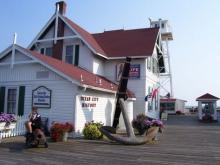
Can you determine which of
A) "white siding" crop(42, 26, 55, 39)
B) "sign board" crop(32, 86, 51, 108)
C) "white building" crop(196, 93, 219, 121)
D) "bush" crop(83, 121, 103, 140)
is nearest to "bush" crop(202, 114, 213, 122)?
"white building" crop(196, 93, 219, 121)

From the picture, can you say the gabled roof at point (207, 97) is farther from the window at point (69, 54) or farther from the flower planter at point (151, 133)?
the flower planter at point (151, 133)

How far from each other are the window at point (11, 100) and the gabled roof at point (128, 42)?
9.73 metres

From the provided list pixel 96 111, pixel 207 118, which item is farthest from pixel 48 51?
pixel 207 118

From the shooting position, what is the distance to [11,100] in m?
18.5

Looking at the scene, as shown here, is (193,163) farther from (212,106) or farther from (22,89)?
(212,106)

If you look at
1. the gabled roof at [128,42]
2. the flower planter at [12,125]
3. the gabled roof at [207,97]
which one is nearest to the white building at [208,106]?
the gabled roof at [207,97]

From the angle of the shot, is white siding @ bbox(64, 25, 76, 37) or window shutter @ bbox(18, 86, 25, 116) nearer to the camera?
window shutter @ bbox(18, 86, 25, 116)

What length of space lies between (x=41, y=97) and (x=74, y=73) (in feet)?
7.54

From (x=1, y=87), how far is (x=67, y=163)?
10465 millimetres

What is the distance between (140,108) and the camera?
25.7 meters

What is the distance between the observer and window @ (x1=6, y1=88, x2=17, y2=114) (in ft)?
60.5

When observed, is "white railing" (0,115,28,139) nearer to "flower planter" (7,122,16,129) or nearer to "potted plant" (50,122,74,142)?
"flower planter" (7,122,16,129)

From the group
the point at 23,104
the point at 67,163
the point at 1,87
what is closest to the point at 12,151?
the point at 67,163

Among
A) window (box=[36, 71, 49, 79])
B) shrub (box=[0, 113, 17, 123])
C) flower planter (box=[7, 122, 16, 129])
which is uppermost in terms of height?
window (box=[36, 71, 49, 79])
